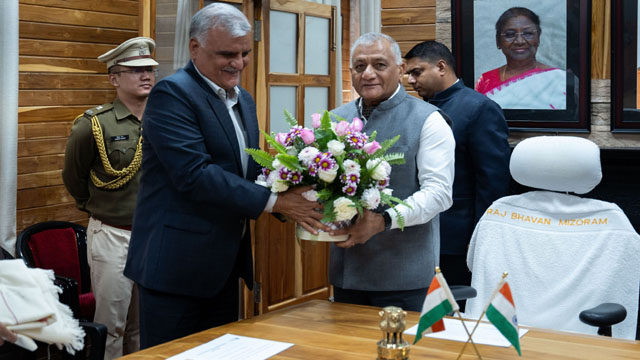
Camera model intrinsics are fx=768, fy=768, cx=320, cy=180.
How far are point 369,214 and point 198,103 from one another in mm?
660

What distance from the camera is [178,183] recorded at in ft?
7.96

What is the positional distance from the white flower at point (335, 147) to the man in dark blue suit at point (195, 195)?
7.7 inches

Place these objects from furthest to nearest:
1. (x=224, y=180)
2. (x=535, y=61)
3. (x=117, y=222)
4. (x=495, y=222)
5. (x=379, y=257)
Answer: (x=535, y=61) → (x=117, y=222) → (x=495, y=222) → (x=379, y=257) → (x=224, y=180)

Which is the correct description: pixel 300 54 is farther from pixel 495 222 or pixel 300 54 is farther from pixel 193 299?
pixel 193 299

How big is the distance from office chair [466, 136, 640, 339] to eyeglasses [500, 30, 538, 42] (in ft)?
6.96

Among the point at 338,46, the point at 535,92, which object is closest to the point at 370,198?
the point at 535,92

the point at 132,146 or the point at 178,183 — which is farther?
the point at 132,146

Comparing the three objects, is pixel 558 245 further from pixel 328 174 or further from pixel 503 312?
pixel 503 312

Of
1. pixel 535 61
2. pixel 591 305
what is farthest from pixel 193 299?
pixel 535 61

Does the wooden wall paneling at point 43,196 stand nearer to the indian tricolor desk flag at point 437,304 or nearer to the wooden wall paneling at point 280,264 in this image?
the wooden wall paneling at point 280,264

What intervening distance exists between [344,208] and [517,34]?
116 inches

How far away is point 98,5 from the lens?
4164 millimetres

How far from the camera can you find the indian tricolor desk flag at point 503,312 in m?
1.60

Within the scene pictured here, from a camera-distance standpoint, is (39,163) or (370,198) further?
(39,163)
